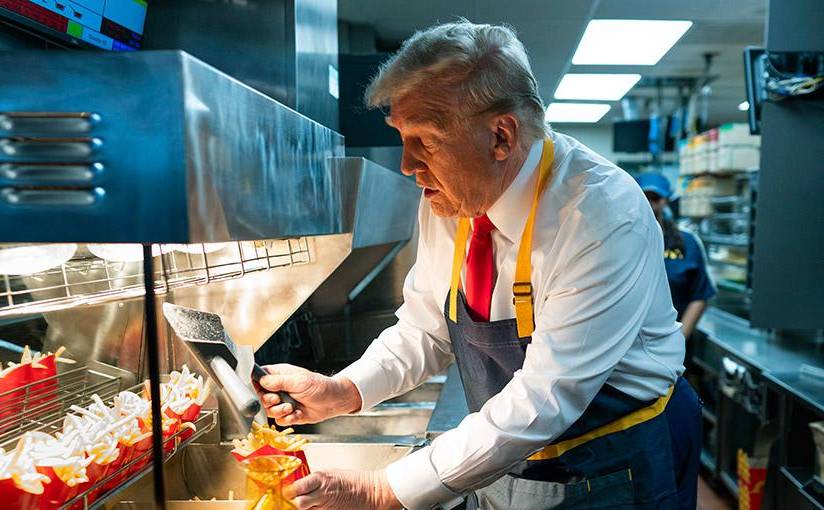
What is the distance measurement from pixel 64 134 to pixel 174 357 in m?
0.92

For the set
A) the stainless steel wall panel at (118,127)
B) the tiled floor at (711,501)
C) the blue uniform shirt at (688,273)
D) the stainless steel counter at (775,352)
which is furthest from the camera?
the tiled floor at (711,501)

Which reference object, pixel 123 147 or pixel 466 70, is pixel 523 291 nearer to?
pixel 466 70

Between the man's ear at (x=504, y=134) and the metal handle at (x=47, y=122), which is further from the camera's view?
the man's ear at (x=504, y=134)

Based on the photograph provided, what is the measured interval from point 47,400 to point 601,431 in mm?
1022

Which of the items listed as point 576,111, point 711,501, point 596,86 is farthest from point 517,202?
point 576,111

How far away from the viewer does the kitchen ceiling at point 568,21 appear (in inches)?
98.6

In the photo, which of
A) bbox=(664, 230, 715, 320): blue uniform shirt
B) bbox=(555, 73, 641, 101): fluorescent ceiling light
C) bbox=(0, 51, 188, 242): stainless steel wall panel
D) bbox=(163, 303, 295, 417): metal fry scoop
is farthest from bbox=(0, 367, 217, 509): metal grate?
bbox=(555, 73, 641, 101): fluorescent ceiling light

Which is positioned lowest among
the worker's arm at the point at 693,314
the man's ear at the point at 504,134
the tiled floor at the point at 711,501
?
the tiled floor at the point at 711,501

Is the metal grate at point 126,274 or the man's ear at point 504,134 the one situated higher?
the man's ear at point 504,134

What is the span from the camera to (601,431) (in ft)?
4.47

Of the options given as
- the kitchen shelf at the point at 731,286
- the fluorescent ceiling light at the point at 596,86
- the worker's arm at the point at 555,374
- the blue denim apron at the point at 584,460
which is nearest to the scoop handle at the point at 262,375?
the worker's arm at the point at 555,374

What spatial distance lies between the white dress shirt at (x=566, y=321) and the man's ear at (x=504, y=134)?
0.36ft

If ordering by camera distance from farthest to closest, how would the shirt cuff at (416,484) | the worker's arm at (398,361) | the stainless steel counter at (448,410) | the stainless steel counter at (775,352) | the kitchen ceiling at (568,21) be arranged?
1. the stainless steel counter at (775,352)
2. the kitchen ceiling at (568,21)
3. the stainless steel counter at (448,410)
4. the worker's arm at (398,361)
5. the shirt cuff at (416,484)

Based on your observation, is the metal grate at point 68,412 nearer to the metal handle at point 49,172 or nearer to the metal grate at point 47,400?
the metal grate at point 47,400
